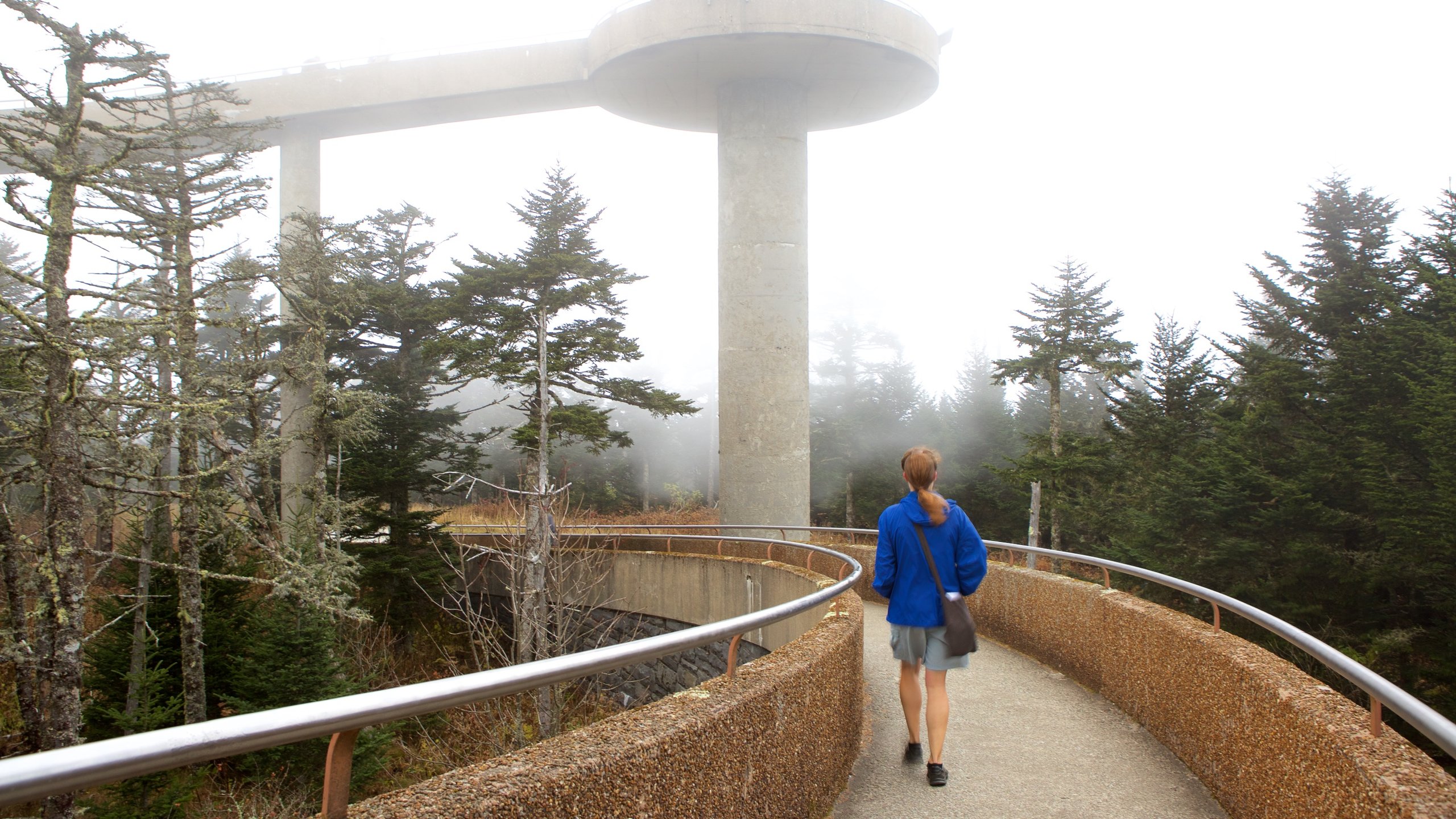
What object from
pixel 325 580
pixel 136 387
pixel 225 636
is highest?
pixel 136 387

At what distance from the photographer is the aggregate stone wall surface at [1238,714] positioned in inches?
125

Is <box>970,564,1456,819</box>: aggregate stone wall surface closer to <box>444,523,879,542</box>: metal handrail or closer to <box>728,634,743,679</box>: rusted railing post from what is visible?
<box>728,634,743,679</box>: rusted railing post

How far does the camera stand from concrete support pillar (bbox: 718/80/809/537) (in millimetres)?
21984

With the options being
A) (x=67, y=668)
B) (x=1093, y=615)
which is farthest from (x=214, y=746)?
(x=67, y=668)

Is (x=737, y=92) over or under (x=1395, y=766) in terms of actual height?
over

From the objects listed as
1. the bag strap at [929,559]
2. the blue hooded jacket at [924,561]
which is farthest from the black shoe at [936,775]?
the bag strap at [929,559]

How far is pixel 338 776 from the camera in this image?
7.10 ft

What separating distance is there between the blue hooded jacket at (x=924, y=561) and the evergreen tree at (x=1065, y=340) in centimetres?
2473

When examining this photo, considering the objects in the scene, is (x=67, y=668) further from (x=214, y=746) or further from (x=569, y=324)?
(x=569, y=324)

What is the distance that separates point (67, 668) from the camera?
37.6ft

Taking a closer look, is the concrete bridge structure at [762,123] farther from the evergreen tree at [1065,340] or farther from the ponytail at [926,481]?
the ponytail at [926,481]

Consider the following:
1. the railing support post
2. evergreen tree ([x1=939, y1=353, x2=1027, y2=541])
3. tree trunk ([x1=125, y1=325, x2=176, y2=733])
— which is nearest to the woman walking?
the railing support post

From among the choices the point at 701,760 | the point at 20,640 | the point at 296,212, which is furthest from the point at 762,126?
the point at 701,760

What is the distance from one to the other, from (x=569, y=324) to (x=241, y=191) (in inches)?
327
